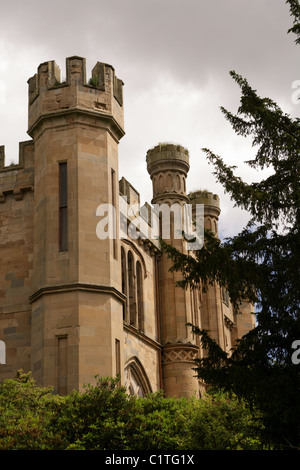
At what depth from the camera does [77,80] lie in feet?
66.3

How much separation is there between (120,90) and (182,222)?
8093mm

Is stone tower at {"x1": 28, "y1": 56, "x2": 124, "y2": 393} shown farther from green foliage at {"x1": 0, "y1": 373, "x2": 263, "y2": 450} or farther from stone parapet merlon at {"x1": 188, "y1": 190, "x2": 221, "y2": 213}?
stone parapet merlon at {"x1": 188, "y1": 190, "x2": 221, "y2": 213}

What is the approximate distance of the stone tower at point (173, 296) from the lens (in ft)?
86.0

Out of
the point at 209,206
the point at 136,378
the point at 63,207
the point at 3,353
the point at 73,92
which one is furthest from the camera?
the point at 209,206

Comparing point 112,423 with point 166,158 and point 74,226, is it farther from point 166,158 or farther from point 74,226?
point 166,158

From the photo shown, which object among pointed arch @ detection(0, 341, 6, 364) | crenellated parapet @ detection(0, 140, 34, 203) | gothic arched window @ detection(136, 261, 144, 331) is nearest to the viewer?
pointed arch @ detection(0, 341, 6, 364)

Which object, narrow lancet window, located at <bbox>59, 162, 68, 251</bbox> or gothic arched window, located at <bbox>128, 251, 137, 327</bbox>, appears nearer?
narrow lancet window, located at <bbox>59, 162, 68, 251</bbox>

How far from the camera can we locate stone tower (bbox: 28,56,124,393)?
701 inches

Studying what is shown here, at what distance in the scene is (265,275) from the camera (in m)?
13.6

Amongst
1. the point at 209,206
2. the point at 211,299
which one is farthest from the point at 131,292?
the point at 209,206

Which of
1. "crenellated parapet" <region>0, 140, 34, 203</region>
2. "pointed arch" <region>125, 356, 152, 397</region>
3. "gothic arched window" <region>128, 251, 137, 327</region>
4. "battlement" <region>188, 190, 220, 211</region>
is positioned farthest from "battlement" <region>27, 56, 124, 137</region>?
"battlement" <region>188, 190, 220, 211</region>

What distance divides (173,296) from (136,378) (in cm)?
435

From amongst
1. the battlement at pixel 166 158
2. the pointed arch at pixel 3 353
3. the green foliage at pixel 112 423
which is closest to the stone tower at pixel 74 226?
the pointed arch at pixel 3 353

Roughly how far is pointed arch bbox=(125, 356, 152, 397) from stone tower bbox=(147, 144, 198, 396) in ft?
5.83
